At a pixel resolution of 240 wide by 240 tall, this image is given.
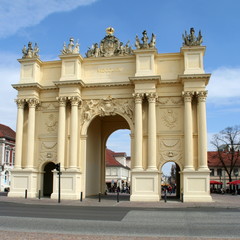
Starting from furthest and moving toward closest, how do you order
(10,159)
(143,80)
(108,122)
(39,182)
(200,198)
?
(10,159) → (108,122) → (39,182) → (143,80) → (200,198)

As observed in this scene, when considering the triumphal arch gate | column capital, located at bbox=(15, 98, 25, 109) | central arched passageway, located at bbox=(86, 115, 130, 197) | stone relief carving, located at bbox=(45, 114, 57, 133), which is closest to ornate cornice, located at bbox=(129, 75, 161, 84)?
the triumphal arch gate

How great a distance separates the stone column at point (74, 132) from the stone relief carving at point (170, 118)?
7426 mm

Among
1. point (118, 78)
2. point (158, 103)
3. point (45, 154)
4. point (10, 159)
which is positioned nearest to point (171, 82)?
point (158, 103)

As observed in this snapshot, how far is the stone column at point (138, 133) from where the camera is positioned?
1207 inches

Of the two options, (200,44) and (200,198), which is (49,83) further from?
(200,198)

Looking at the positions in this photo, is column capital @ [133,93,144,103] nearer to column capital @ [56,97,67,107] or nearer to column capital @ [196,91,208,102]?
column capital @ [196,91,208,102]

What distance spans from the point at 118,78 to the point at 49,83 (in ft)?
21.0

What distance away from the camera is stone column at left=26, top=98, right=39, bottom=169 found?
33.2m

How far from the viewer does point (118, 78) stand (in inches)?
1308

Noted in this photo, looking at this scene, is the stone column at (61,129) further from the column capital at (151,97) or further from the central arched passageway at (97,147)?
the column capital at (151,97)

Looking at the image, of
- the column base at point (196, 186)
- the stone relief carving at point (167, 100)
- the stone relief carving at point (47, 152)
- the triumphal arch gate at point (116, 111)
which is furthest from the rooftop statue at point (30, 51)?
the column base at point (196, 186)

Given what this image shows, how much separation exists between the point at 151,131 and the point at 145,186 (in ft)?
14.4

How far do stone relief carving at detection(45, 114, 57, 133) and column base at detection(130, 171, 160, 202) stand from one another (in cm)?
856

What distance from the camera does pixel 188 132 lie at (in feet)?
100
